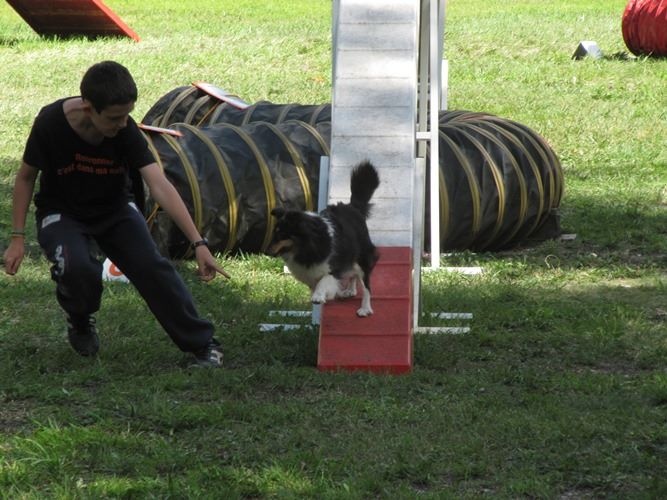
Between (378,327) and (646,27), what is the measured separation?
12345 mm

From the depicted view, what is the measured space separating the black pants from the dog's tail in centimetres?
129

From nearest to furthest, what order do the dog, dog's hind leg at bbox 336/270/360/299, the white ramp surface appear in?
the dog
dog's hind leg at bbox 336/270/360/299
the white ramp surface

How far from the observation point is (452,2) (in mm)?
27594

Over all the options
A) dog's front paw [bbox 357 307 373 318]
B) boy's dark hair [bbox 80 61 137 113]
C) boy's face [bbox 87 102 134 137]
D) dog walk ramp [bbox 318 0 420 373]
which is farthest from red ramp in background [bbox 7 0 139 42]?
boy's dark hair [bbox 80 61 137 113]

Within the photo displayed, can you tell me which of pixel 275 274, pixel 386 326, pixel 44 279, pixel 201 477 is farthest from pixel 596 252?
pixel 201 477

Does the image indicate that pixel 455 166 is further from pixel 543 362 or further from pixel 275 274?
pixel 543 362

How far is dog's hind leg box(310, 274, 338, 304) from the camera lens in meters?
6.41

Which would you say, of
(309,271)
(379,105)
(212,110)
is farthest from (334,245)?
(212,110)

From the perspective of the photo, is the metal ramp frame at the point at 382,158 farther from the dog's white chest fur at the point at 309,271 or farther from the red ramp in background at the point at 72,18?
the red ramp in background at the point at 72,18

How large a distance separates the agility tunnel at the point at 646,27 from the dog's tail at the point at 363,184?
1156 cm

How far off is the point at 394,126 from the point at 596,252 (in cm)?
281

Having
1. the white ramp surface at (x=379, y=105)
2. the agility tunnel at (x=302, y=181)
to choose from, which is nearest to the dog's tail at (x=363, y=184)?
the white ramp surface at (x=379, y=105)

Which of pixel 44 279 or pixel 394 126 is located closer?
pixel 394 126

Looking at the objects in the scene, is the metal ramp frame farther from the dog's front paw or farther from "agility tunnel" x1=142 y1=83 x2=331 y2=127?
"agility tunnel" x1=142 y1=83 x2=331 y2=127
